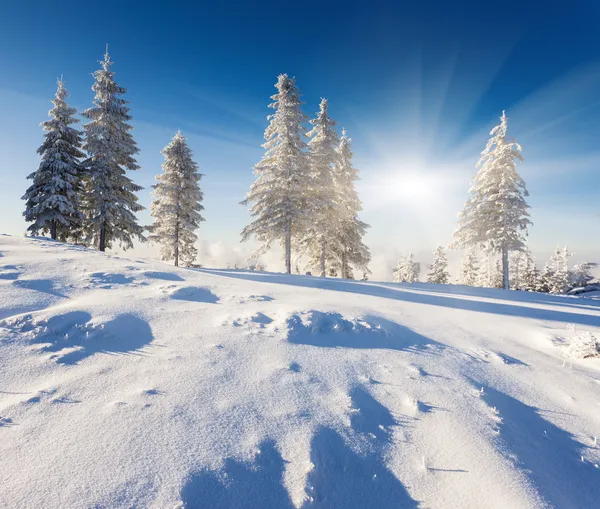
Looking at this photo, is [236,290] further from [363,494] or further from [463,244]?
[463,244]

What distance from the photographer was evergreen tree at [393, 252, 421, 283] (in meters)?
43.6

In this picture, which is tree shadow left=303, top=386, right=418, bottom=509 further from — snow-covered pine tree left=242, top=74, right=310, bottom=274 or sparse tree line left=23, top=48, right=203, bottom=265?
sparse tree line left=23, top=48, right=203, bottom=265

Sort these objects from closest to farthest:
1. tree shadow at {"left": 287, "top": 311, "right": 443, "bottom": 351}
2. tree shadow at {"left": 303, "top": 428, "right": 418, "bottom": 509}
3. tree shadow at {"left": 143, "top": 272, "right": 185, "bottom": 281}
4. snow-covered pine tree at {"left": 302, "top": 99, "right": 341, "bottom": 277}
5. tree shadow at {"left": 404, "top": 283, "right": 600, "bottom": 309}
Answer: tree shadow at {"left": 303, "top": 428, "right": 418, "bottom": 509} → tree shadow at {"left": 287, "top": 311, "right": 443, "bottom": 351} → tree shadow at {"left": 143, "top": 272, "right": 185, "bottom": 281} → tree shadow at {"left": 404, "top": 283, "right": 600, "bottom": 309} → snow-covered pine tree at {"left": 302, "top": 99, "right": 341, "bottom": 277}

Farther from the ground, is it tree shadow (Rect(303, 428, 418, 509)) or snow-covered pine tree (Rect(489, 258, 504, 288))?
snow-covered pine tree (Rect(489, 258, 504, 288))

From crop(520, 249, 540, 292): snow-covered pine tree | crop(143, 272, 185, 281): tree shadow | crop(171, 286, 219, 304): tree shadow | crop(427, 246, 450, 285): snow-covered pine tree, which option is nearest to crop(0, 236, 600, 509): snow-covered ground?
crop(171, 286, 219, 304): tree shadow

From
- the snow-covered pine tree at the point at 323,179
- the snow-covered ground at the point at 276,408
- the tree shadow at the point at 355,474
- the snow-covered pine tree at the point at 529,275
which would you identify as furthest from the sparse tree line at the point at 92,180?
the snow-covered pine tree at the point at 529,275

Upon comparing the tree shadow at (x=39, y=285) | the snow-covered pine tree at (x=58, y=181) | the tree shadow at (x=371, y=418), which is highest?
the snow-covered pine tree at (x=58, y=181)

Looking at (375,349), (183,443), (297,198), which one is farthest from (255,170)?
(183,443)

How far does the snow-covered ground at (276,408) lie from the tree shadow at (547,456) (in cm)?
2

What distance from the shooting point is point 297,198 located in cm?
1859

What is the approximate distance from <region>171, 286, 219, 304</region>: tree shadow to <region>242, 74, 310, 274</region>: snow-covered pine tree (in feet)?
38.6

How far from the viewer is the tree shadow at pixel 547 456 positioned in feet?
8.71

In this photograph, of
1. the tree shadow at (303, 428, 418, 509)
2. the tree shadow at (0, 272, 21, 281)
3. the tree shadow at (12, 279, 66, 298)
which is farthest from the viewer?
the tree shadow at (0, 272, 21, 281)

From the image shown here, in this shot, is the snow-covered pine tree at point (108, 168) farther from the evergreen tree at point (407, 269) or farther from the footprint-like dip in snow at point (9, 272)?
the evergreen tree at point (407, 269)
